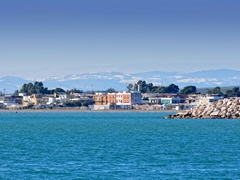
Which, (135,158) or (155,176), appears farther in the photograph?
(135,158)

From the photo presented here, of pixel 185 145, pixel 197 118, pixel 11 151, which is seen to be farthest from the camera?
pixel 197 118

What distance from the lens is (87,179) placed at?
3025 cm

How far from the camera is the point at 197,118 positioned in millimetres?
106062

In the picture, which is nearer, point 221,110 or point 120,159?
point 120,159

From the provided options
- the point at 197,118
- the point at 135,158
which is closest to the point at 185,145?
the point at 135,158

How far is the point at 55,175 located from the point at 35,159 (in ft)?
21.5

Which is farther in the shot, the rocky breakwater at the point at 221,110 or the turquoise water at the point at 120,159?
the rocky breakwater at the point at 221,110

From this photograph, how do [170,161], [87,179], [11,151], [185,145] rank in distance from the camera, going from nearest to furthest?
1. [87,179]
2. [170,161]
3. [11,151]
4. [185,145]

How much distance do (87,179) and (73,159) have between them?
277 inches

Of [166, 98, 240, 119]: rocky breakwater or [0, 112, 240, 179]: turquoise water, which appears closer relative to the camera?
[0, 112, 240, 179]: turquoise water

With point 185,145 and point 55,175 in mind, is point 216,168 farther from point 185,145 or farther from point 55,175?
point 185,145

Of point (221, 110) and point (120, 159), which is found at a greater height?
point (221, 110)

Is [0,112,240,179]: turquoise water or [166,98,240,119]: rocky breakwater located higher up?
[166,98,240,119]: rocky breakwater

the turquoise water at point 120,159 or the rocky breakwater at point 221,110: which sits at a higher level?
the rocky breakwater at point 221,110
